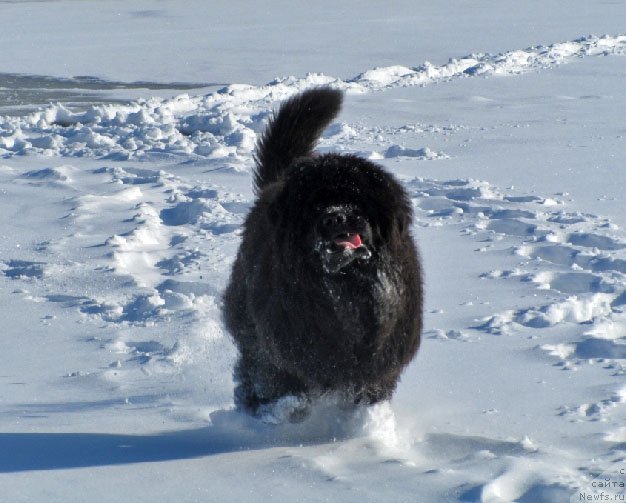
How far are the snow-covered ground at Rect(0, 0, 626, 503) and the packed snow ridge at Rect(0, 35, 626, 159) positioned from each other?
0.04 metres

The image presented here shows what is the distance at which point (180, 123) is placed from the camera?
→ 1083 centimetres

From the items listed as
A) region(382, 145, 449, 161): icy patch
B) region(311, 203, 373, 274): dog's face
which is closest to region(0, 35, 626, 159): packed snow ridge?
region(382, 145, 449, 161): icy patch

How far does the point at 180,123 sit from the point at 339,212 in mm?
8110

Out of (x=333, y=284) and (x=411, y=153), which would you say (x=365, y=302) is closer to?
(x=333, y=284)

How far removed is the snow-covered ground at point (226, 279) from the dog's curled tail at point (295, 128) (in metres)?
0.91

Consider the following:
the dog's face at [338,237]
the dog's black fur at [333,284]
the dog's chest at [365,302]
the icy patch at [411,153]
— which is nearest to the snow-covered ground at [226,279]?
the icy patch at [411,153]

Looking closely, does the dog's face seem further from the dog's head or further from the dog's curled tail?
the dog's curled tail

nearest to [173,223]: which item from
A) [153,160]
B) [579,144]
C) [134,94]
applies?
[153,160]

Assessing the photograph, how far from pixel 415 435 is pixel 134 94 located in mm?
12080

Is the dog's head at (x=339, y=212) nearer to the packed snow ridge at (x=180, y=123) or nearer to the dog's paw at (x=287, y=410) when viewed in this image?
the dog's paw at (x=287, y=410)

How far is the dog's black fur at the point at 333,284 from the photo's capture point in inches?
121

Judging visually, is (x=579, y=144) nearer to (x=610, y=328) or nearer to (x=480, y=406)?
(x=610, y=328)

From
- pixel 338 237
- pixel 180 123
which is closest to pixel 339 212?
pixel 338 237

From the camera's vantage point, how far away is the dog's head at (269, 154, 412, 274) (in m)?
3.01
